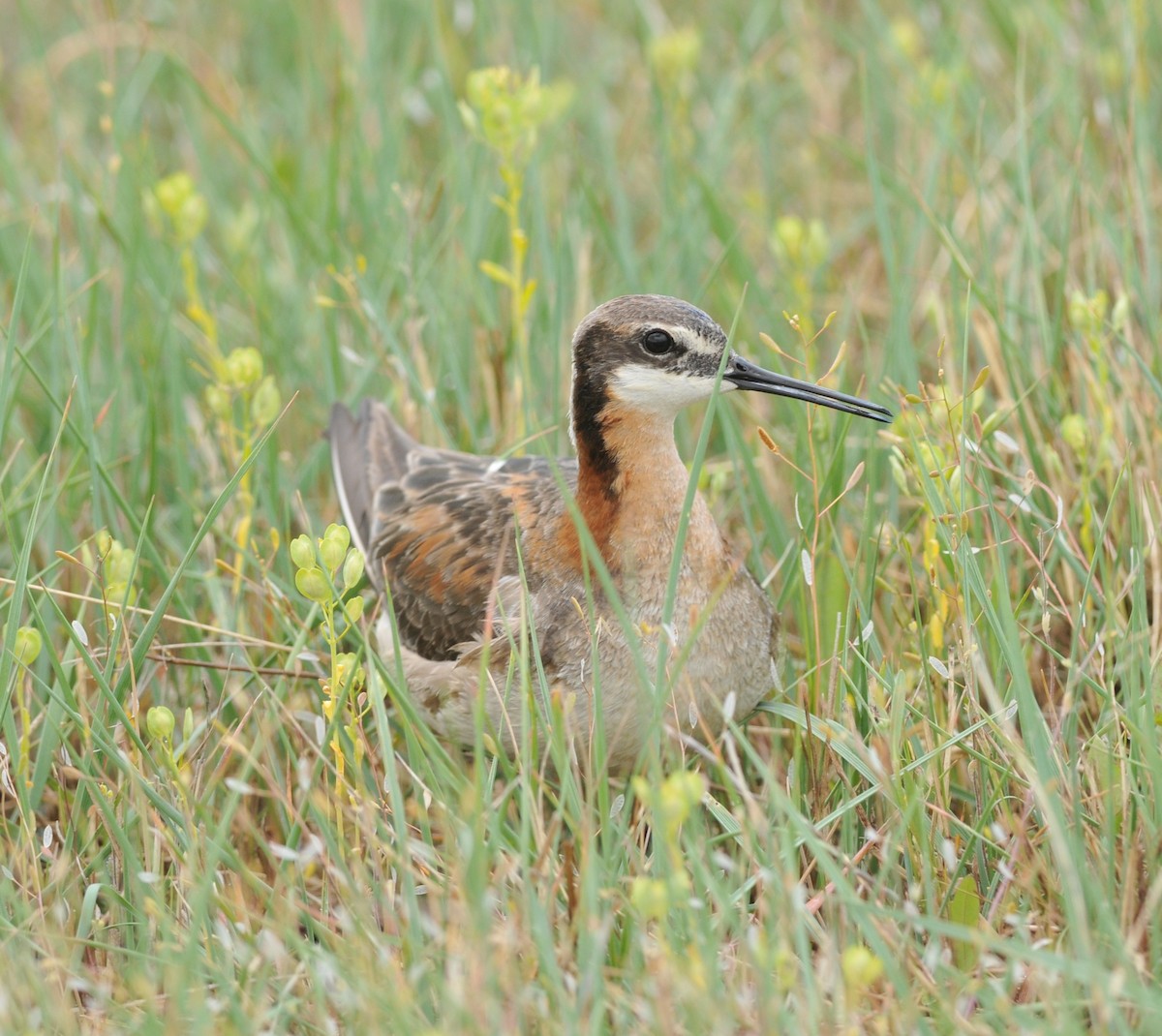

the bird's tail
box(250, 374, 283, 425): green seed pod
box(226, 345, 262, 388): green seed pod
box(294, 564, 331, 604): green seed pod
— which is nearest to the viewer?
box(294, 564, 331, 604): green seed pod

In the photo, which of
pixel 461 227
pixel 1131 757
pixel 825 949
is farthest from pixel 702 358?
pixel 461 227

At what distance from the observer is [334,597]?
338cm

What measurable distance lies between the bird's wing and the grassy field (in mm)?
189

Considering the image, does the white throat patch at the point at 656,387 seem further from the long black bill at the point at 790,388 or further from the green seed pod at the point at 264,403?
the green seed pod at the point at 264,403

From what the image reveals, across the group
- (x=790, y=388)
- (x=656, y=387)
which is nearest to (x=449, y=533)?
(x=656, y=387)

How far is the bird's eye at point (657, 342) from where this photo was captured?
13.1 feet

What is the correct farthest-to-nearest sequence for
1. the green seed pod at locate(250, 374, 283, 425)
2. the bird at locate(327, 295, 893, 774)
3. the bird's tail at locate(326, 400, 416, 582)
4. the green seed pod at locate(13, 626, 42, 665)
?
the bird's tail at locate(326, 400, 416, 582) < the green seed pod at locate(250, 374, 283, 425) < the bird at locate(327, 295, 893, 774) < the green seed pod at locate(13, 626, 42, 665)

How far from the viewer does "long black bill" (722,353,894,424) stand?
3.94 m

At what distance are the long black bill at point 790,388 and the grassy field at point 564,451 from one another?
0.06m

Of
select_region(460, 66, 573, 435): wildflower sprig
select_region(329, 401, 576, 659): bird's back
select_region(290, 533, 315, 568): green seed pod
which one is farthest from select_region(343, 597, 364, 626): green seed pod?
select_region(460, 66, 573, 435): wildflower sprig

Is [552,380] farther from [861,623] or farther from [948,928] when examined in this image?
[948,928]

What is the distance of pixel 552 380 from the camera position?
5.14 m

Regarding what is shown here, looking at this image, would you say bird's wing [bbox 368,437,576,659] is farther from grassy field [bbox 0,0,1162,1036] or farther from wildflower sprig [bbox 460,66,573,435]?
wildflower sprig [bbox 460,66,573,435]

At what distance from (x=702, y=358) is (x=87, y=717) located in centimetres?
175
